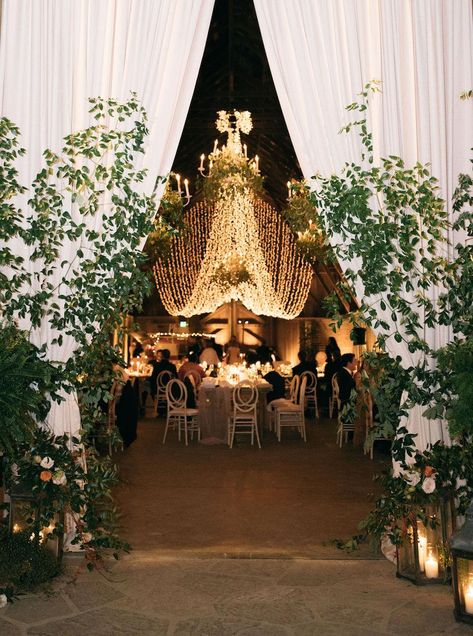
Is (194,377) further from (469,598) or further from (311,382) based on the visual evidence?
(469,598)

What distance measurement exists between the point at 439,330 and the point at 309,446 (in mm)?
5466

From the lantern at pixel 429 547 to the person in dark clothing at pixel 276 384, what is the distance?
22.7ft

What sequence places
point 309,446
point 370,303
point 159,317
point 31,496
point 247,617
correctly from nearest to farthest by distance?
point 247,617 < point 31,496 < point 370,303 < point 309,446 < point 159,317

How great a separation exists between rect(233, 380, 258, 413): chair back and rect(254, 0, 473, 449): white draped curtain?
203 inches

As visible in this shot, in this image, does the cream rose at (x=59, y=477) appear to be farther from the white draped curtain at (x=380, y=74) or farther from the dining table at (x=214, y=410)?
the dining table at (x=214, y=410)

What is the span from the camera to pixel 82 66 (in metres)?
4.51

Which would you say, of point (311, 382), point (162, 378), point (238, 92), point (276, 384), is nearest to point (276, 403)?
point (276, 384)

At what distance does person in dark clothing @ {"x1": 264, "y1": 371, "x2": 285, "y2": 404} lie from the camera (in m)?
11.1

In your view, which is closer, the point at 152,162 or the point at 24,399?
the point at 24,399

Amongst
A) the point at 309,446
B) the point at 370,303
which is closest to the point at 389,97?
the point at 370,303

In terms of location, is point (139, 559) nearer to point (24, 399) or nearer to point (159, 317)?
point (24, 399)

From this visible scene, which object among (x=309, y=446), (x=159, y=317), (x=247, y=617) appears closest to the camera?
(x=247, y=617)

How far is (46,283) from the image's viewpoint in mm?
4320

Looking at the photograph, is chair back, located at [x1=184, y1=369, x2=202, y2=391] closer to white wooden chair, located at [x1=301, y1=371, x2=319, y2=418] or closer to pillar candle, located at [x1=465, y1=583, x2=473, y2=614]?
white wooden chair, located at [x1=301, y1=371, x2=319, y2=418]
